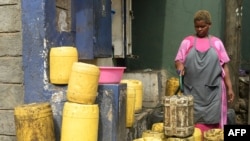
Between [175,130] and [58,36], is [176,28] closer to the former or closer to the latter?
[175,130]

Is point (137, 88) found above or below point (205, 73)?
below

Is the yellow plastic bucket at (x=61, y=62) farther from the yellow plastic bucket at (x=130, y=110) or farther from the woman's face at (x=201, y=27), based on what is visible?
the woman's face at (x=201, y=27)

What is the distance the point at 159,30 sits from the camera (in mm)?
6895

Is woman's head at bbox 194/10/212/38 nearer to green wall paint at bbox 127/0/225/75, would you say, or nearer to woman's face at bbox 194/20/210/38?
woman's face at bbox 194/20/210/38

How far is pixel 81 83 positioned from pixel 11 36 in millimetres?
1020

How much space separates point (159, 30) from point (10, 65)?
3842 mm

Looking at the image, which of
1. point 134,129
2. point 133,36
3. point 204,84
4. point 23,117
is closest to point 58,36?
point 23,117

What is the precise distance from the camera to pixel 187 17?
22.2 ft

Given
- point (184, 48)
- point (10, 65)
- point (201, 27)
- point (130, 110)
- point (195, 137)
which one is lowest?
point (195, 137)

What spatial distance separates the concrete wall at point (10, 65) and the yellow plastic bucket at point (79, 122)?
28.4 inches

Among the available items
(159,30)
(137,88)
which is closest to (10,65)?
(137,88)

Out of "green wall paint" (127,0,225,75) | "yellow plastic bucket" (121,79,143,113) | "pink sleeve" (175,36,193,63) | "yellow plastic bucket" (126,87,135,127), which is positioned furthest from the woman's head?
"green wall paint" (127,0,225,75)

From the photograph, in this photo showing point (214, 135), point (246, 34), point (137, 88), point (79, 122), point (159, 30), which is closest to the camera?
point (79, 122)

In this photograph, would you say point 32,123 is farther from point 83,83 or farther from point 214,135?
point 214,135
